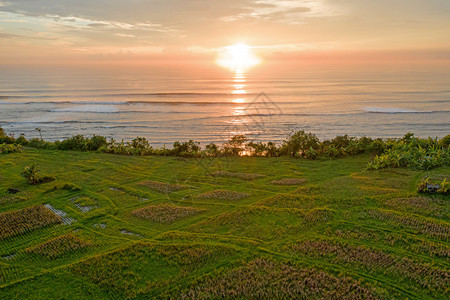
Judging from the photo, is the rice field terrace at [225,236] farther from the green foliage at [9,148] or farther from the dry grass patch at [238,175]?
the green foliage at [9,148]

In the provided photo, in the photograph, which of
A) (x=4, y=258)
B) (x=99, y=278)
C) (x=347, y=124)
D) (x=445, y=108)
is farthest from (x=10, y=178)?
(x=445, y=108)

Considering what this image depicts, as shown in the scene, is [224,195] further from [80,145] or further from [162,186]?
[80,145]

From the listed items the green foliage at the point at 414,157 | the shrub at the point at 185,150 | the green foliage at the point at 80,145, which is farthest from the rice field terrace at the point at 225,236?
the green foliage at the point at 80,145

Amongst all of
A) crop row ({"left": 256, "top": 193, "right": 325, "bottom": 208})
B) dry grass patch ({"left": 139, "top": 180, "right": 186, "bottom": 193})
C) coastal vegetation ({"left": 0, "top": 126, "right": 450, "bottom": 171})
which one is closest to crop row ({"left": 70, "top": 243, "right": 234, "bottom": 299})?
crop row ({"left": 256, "top": 193, "right": 325, "bottom": 208})

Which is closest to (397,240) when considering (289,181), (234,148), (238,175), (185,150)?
(289,181)

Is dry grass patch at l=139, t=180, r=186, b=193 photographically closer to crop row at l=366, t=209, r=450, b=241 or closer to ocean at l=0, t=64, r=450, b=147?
crop row at l=366, t=209, r=450, b=241

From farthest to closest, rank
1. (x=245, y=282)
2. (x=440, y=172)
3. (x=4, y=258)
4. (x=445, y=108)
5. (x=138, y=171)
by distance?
1. (x=445, y=108)
2. (x=138, y=171)
3. (x=440, y=172)
4. (x=4, y=258)
5. (x=245, y=282)

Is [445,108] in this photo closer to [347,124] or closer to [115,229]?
[347,124]
